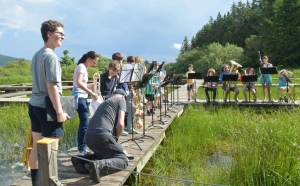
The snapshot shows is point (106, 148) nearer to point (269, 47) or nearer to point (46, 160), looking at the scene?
point (46, 160)

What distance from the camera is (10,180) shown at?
5398mm

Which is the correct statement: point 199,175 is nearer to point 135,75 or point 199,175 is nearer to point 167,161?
point 167,161

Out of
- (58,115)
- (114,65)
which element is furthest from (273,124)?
(58,115)

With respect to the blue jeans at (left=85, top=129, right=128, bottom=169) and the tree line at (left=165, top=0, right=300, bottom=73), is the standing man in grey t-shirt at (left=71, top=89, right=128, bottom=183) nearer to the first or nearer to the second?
the blue jeans at (left=85, top=129, right=128, bottom=169)

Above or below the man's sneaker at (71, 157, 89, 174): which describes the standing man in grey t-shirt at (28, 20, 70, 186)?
above

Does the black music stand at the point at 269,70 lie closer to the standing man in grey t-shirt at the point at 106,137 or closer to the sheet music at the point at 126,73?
the sheet music at the point at 126,73

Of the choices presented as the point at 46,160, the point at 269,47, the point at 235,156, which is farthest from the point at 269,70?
the point at 269,47

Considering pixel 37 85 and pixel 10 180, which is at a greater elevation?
pixel 37 85

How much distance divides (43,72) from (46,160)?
0.84 metres

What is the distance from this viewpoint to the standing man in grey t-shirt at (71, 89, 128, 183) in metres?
3.89

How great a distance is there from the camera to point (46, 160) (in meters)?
2.71

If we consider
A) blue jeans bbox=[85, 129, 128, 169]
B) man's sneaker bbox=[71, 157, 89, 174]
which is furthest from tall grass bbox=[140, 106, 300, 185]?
man's sneaker bbox=[71, 157, 89, 174]

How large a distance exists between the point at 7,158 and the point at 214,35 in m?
65.4

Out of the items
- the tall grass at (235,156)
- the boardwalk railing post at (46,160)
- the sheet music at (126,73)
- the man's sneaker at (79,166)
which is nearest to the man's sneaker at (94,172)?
the man's sneaker at (79,166)
